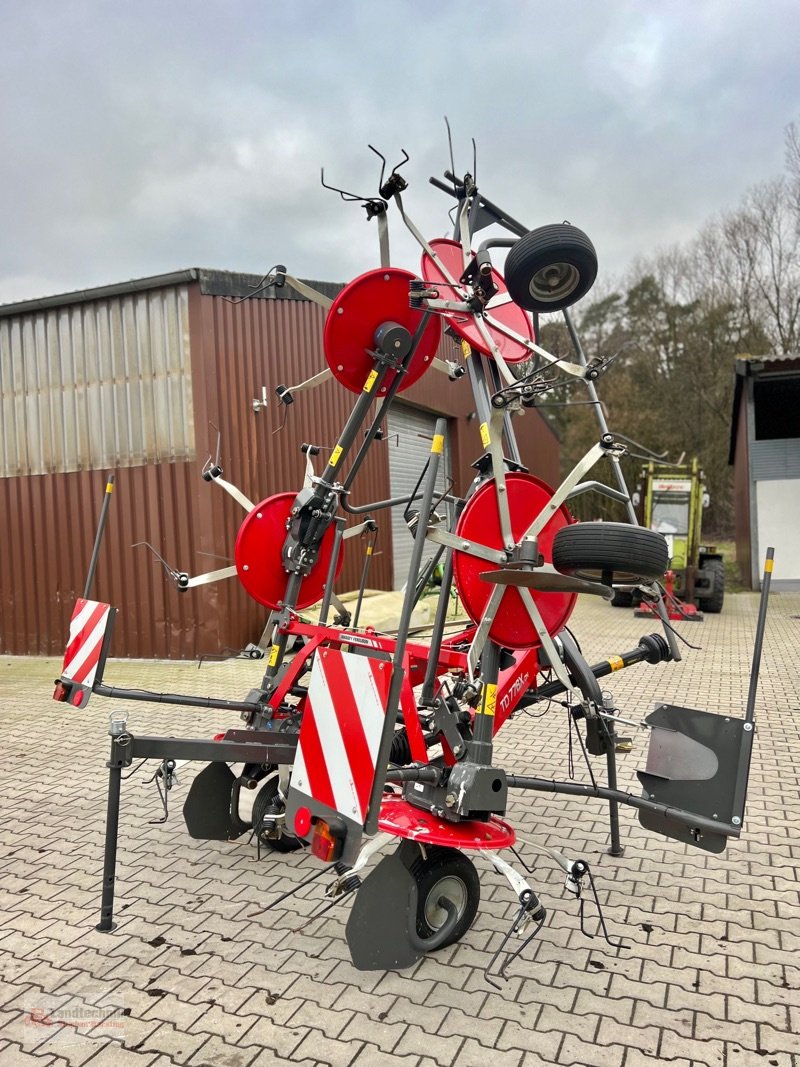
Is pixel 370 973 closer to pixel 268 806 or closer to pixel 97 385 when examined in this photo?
pixel 268 806

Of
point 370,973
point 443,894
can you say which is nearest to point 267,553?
point 443,894

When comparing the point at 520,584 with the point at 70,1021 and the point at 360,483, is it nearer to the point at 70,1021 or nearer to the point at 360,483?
the point at 70,1021

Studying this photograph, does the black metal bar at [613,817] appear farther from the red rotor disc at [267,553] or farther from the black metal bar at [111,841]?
the black metal bar at [111,841]

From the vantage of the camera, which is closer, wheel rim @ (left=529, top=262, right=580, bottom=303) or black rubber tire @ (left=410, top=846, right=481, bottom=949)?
black rubber tire @ (left=410, top=846, right=481, bottom=949)

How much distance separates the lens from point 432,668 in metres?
3.13

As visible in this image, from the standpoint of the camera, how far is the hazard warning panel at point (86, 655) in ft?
10.9

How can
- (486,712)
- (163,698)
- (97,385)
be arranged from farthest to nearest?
(97,385) → (163,698) → (486,712)

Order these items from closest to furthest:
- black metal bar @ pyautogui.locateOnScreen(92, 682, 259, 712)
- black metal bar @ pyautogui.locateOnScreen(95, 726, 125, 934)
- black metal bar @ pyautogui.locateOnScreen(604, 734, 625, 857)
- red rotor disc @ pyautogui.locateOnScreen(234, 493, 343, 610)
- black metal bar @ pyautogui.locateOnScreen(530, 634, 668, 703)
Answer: black metal bar @ pyautogui.locateOnScreen(95, 726, 125, 934) → black metal bar @ pyautogui.locateOnScreen(92, 682, 259, 712) → black metal bar @ pyautogui.locateOnScreen(530, 634, 668, 703) → black metal bar @ pyautogui.locateOnScreen(604, 734, 625, 857) → red rotor disc @ pyautogui.locateOnScreen(234, 493, 343, 610)

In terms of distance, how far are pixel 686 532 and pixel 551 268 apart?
11.9 m

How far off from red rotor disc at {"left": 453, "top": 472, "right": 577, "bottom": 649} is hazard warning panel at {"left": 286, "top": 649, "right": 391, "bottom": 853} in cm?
60

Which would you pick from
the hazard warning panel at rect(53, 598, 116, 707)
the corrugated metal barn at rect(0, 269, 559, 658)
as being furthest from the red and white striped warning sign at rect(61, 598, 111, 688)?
the corrugated metal barn at rect(0, 269, 559, 658)

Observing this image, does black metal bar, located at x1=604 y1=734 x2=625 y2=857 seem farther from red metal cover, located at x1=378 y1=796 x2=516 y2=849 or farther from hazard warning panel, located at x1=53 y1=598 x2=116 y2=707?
hazard warning panel, located at x1=53 y1=598 x2=116 y2=707

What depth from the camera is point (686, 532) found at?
549 inches

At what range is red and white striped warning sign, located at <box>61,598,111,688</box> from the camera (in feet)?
11.0
